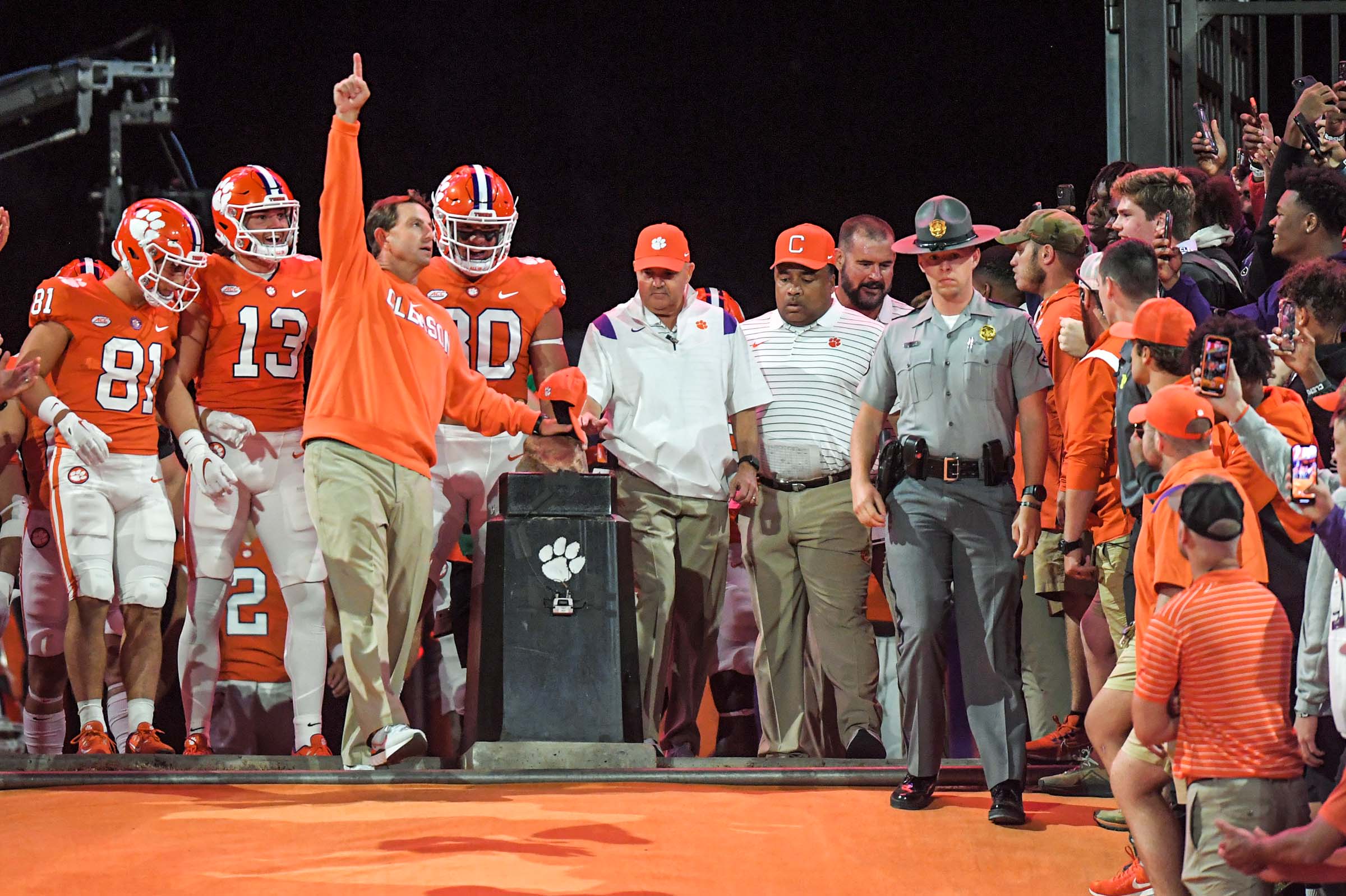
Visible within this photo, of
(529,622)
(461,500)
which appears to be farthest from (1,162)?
(529,622)

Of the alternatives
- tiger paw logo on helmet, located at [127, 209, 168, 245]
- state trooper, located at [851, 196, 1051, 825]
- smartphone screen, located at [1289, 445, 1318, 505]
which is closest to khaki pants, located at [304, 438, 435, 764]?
tiger paw logo on helmet, located at [127, 209, 168, 245]

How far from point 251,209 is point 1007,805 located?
12.1 feet

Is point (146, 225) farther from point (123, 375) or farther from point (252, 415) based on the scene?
point (252, 415)

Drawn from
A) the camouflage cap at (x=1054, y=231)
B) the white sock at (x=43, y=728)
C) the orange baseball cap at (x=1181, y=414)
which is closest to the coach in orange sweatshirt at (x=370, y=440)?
the white sock at (x=43, y=728)

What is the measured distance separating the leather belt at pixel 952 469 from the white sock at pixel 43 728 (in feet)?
12.0

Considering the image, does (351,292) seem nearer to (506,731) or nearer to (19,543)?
(506,731)

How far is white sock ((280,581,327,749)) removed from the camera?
6051 millimetres

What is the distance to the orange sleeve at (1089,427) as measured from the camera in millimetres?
5078

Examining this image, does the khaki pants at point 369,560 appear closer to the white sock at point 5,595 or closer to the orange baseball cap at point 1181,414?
the white sock at point 5,595

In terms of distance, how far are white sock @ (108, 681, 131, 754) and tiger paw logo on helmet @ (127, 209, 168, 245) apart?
68.0 inches

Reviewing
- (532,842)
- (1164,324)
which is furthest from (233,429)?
(1164,324)

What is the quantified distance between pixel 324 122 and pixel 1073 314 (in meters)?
6.20

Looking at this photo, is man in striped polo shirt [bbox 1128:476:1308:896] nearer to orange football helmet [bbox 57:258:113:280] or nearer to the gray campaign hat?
the gray campaign hat

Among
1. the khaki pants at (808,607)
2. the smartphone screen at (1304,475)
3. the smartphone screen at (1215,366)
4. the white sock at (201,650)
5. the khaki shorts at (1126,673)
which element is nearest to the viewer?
the smartphone screen at (1304,475)
